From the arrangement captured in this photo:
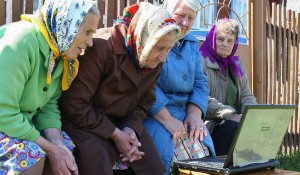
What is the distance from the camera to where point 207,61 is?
4.02 metres

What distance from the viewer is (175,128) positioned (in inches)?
121

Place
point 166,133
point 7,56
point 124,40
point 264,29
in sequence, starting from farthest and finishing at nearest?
point 264,29 → point 166,133 → point 124,40 → point 7,56

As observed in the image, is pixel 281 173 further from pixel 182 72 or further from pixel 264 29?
pixel 264 29

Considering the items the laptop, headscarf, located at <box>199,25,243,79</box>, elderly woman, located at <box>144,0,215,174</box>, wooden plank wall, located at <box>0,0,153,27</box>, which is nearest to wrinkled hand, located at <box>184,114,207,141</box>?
elderly woman, located at <box>144,0,215,174</box>

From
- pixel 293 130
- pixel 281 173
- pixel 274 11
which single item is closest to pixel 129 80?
pixel 281 173

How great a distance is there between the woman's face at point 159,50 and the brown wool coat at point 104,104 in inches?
4.6

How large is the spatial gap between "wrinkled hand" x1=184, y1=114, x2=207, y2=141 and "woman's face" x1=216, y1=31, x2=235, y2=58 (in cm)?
94

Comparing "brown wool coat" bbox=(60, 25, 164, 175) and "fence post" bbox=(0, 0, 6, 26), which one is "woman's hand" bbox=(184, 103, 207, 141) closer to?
"brown wool coat" bbox=(60, 25, 164, 175)

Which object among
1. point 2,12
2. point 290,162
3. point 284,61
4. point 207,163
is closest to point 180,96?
point 207,163

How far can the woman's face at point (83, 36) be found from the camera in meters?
2.41

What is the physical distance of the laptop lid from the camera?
2418 millimetres

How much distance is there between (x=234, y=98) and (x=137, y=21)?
1.72m

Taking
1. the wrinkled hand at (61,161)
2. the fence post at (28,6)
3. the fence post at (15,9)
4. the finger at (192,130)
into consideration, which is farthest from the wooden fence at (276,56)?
the wrinkled hand at (61,161)

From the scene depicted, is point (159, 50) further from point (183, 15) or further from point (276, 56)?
point (276, 56)
